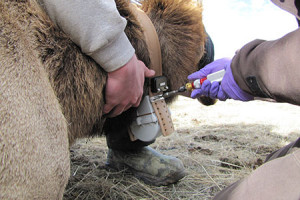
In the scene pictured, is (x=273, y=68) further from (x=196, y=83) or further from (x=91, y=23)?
(x=91, y=23)

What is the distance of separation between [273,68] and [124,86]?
0.61 m

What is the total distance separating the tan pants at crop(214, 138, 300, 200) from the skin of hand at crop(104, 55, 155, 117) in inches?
23.9

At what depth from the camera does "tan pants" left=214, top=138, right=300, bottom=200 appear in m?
0.78

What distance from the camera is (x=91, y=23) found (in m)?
0.94

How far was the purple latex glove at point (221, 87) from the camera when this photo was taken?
3.83 feet

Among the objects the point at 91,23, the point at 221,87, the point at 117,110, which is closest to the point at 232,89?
the point at 221,87

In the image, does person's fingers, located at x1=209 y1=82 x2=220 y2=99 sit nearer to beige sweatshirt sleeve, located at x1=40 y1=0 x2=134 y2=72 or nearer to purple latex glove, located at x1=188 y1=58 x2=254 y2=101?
purple latex glove, located at x1=188 y1=58 x2=254 y2=101

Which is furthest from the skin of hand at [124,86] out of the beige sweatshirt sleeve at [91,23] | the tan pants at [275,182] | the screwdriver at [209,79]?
the tan pants at [275,182]

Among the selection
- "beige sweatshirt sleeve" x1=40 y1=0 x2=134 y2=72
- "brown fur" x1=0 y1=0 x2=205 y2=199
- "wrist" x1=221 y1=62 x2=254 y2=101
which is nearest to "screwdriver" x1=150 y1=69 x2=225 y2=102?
"wrist" x1=221 y1=62 x2=254 y2=101

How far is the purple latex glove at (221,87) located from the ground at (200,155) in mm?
619

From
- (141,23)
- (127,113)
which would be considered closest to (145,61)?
(141,23)

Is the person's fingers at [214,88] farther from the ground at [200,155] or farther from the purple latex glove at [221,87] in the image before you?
the ground at [200,155]

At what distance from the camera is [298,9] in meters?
0.81

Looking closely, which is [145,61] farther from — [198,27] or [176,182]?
[176,182]
